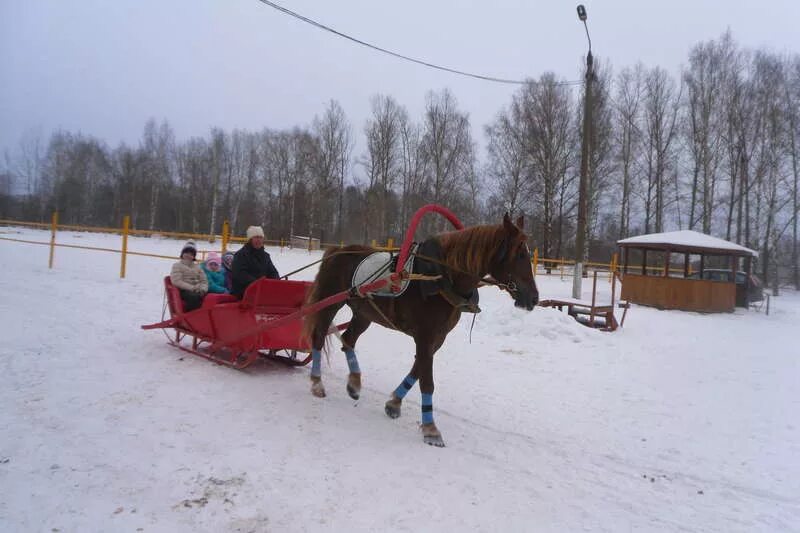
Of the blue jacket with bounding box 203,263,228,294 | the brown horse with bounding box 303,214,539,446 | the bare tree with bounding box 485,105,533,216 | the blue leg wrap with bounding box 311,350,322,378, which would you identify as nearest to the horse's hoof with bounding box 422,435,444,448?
the brown horse with bounding box 303,214,539,446

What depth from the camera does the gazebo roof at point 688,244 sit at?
16.0m

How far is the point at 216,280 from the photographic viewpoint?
6.35m

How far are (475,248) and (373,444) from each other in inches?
67.4

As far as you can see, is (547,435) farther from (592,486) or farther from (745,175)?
(745,175)

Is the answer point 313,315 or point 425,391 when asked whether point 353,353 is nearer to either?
point 313,315

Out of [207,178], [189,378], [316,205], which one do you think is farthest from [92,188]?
[189,378]

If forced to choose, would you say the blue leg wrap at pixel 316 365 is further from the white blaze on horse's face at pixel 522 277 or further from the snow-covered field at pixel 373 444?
the white blaze on horse's face at pixel 522 277

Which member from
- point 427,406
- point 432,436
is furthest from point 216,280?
point 432,436

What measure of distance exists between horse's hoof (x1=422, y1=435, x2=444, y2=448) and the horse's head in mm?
1216

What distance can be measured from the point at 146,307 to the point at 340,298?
19.9 feet

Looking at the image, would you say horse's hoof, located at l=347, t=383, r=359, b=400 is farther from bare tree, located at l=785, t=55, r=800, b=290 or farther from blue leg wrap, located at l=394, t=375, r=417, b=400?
bare tree, located at l=785, t=55, r=800, b=290

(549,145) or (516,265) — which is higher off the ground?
(549,145)

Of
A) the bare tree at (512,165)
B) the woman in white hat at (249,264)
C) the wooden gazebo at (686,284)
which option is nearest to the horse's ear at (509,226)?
the woman in white hat at (249,264)

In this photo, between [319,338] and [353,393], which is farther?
[319,338]
